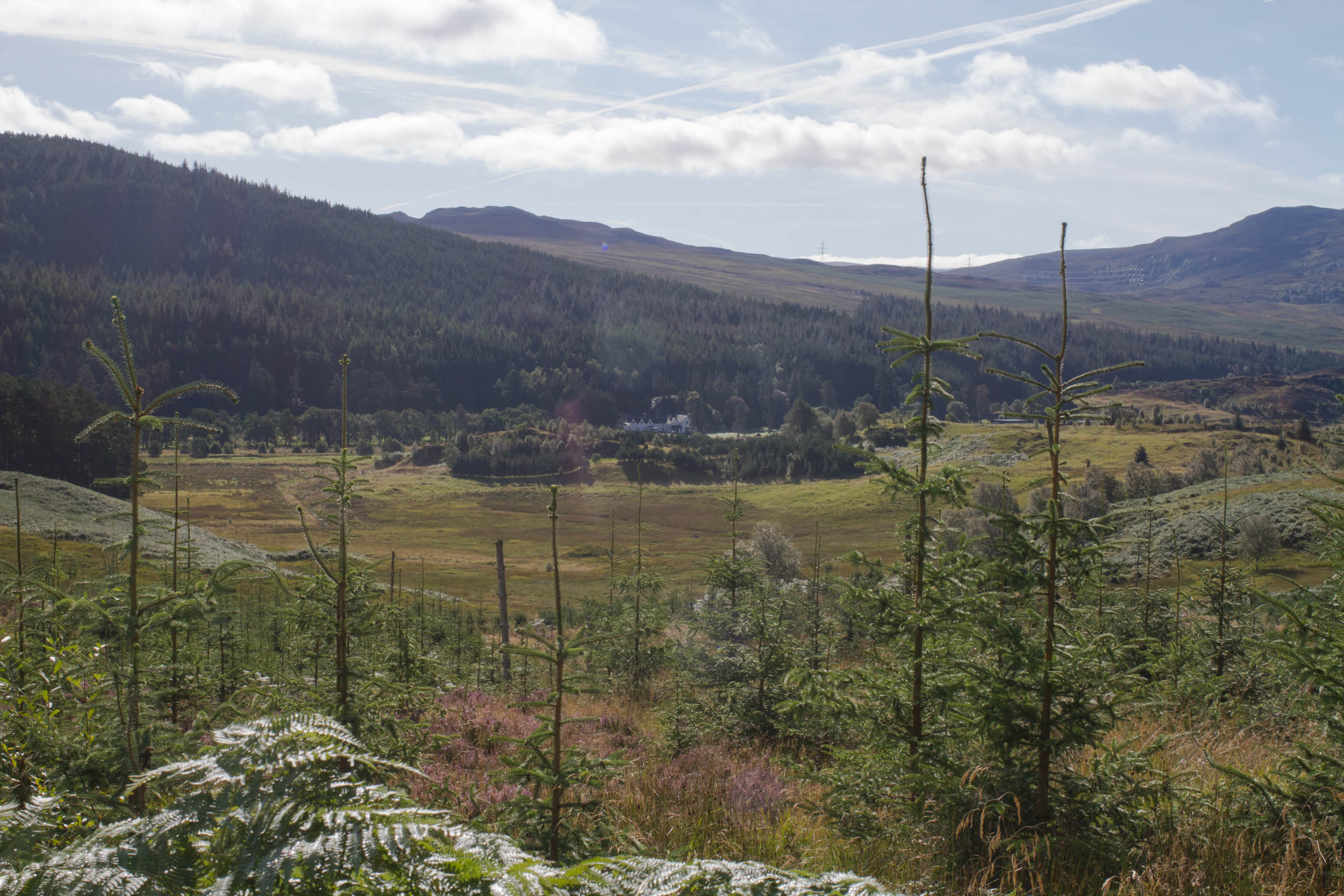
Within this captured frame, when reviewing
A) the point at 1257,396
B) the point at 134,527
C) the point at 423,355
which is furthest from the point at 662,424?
the point at 134,527

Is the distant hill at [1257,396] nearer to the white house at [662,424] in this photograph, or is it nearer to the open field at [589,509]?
the white house at [662,424]

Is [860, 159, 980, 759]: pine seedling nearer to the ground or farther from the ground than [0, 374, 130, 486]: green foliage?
farther from the ground

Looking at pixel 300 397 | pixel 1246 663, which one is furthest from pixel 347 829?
pixel 300 397

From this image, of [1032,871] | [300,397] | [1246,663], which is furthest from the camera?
[300,397]

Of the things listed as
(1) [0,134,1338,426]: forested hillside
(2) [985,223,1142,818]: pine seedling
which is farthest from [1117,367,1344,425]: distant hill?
(2) [985,223,1142,818]: pine seedling

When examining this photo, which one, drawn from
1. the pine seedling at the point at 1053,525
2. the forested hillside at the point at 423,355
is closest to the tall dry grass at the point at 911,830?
the pine seedling at the point at 1053,525

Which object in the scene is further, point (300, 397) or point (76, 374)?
point (300, 397)

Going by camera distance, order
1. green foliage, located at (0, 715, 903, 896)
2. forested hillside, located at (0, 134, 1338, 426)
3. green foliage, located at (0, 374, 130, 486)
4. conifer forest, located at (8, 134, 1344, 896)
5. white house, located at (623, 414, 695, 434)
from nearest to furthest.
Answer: green foliage, located at (0, 715, 903, 896)
conifer forest, located at (8, 134, 1344, 896)
green foliage, located at (0, 374, 130, 486)
forested hillside, located at (0, 134, 1338, 426)
white house, located at (623, 414, 695, 434)

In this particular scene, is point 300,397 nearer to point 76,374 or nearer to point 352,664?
point 76,374

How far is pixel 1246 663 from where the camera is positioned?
30.5 feet

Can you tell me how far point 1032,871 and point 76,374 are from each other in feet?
571

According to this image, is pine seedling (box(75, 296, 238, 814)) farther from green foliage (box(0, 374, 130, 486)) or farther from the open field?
green foliage (box(0, 374, 130, 486))

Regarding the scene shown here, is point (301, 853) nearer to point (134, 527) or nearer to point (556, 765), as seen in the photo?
point (556, 765)

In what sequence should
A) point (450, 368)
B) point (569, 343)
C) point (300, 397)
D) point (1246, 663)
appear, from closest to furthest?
point (1246, 663) < point (300, 397) < point (450, 368) < point (569, 343)
